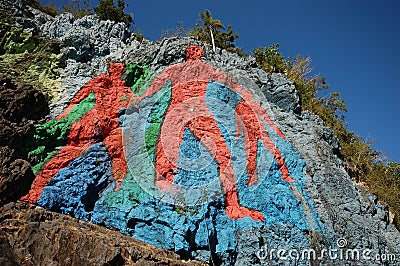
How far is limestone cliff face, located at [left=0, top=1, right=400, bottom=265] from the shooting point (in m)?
10.8

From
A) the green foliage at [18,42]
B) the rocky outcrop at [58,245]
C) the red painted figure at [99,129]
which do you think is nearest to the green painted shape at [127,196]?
the red painted figure at [99,129]

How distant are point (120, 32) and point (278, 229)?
41.1ft

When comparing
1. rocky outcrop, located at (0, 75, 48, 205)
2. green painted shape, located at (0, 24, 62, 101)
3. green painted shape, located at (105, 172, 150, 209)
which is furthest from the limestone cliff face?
green painted shape, located at (0, 24, 62, 101)

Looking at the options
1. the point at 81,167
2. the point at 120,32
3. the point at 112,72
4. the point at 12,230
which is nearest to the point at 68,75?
the point at 112,72

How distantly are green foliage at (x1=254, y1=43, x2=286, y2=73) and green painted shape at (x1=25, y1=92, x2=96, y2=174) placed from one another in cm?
1164

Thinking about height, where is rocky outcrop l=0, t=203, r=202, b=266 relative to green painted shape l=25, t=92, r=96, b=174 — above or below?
below

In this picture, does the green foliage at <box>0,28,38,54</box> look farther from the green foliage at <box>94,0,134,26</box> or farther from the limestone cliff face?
the green foliage at <box>94,0,134,26</box>

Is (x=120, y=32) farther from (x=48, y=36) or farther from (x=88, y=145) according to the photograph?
(x=88, y=145)

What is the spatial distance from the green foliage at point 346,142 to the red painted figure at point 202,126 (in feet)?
16.8

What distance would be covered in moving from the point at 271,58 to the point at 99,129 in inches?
477

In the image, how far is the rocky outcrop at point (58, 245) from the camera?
27.1 ft

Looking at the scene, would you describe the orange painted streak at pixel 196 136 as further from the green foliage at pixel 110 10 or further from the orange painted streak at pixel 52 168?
the green foliage at pixel 110 10

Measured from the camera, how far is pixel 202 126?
44.0ft

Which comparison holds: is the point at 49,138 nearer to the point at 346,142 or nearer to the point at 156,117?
the point at 156,117
